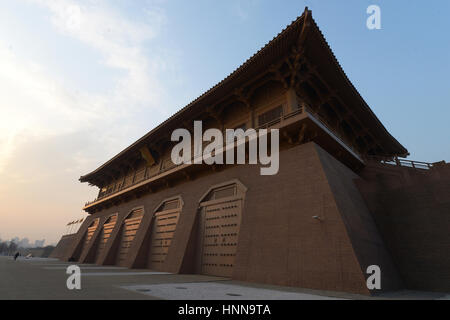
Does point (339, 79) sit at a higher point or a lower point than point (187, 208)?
higher

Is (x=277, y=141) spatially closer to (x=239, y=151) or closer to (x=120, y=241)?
(x=239, y=151)

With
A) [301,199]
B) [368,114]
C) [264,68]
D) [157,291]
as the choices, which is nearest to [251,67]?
[264,68]

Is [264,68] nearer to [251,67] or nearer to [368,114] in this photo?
[251,67]

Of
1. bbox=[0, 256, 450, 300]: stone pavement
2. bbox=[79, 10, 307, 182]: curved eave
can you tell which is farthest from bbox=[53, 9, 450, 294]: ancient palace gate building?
bbox=[0, 256, 450, 300]: stone pavement

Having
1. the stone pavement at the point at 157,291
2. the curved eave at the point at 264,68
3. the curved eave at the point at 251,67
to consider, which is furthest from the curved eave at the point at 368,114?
the stone pavement at the point at 157,291

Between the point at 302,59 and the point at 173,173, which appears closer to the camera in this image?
the point at 302,59

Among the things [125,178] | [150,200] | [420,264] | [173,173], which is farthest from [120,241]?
[420,264]

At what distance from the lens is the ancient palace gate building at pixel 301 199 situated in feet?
24.9

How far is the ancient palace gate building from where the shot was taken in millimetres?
7598

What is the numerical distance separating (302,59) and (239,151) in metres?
4.84

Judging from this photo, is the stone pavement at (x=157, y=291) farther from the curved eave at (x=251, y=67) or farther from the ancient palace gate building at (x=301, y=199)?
the curved eave at (x=251, y=67)

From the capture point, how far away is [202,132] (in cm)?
1490
